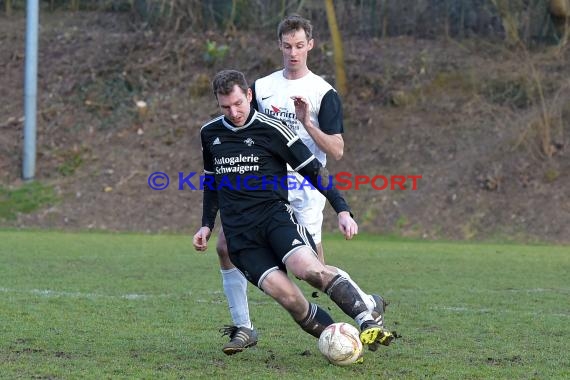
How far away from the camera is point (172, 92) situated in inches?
889

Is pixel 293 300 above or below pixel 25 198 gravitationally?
above

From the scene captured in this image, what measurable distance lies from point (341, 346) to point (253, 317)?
221 cm

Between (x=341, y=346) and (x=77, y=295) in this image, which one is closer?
(x=341, y=346)

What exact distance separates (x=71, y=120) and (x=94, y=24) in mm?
4668

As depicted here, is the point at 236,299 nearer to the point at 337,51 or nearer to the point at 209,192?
the point at 209,192

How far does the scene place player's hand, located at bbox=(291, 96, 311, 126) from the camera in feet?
19.5

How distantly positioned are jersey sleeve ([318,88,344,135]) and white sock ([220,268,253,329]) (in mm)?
1079

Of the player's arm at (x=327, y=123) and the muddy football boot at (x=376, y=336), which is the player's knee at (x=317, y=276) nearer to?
the muddy football boot at (x=376, y=336)

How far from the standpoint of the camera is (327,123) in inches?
251

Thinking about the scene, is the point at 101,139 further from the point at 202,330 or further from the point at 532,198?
the point at 202,330

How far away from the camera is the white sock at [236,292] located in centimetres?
622

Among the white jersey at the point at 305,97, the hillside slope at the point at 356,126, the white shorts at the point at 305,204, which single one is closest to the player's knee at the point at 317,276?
the white shorts at the point at 305,204

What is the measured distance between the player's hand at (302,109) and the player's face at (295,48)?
51 cm

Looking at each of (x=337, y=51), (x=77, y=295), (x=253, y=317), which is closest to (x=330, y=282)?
(x=253, y=317)
